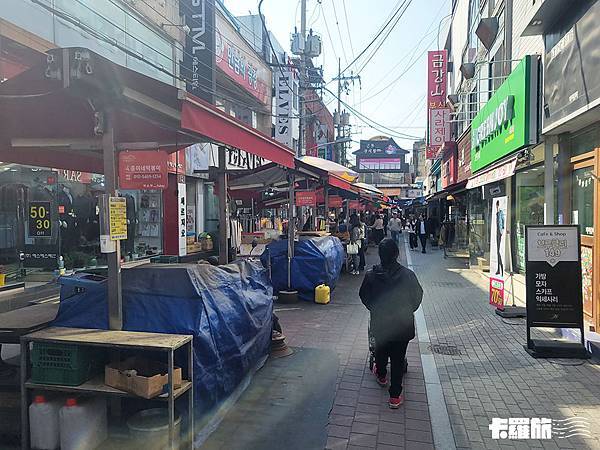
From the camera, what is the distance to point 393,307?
471 cm

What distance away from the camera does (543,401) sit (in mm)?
4738

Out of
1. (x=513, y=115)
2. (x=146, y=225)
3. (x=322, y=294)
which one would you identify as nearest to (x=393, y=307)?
(x=322, y=294)

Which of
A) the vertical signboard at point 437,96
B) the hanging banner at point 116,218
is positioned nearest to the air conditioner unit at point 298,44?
the vertical signboard at point 437,96

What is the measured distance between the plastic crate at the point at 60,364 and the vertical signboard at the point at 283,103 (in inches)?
840

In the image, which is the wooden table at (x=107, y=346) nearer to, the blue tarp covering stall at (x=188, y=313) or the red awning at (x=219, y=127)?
the blue tarp covering stall at (x=188, y=313)

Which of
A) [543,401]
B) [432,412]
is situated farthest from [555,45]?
[432,412]

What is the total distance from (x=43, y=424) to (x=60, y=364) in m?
0.51

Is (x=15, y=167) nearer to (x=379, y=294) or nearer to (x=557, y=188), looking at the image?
(x=379, y=294)

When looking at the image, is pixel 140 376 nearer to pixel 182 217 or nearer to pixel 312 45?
pixel 182 217

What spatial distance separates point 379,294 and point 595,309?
11.9 feet

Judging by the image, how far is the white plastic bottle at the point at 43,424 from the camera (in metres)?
3.61

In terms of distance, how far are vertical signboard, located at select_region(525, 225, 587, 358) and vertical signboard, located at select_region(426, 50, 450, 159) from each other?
564 inches

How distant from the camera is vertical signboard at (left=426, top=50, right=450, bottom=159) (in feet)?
65.3

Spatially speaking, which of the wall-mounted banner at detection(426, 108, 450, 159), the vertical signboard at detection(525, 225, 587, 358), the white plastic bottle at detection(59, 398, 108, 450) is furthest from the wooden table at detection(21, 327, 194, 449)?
the wall-mounted banner at detection(426, 108, 450, 159)
